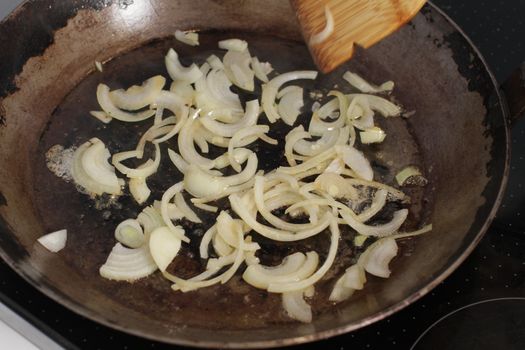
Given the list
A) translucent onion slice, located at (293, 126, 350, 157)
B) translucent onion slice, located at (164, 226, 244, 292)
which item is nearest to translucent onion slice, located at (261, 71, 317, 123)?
translucent onion slice, located at (293, 126, 350, 157)

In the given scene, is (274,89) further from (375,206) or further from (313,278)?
(313,278)

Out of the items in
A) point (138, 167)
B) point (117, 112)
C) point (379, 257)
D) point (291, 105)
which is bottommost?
point (379, 257)

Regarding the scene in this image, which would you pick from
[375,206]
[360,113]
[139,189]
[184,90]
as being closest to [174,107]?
[184,90]

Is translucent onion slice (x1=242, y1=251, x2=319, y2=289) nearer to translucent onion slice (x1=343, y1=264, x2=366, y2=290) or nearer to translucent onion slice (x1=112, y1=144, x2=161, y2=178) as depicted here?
translucent onion slice (x1=343, y1=264, x2=366, y2=290)

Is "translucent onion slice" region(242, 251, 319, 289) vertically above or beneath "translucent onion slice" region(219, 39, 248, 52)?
beneath

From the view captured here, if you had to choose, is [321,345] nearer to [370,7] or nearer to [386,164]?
[386,164]

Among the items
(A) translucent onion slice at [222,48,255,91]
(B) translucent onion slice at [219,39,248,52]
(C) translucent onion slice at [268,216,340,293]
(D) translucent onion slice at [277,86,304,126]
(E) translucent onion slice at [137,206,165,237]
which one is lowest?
(C) translucent onion slice at [268,216,340,293]
